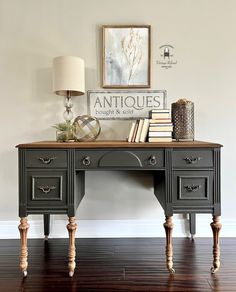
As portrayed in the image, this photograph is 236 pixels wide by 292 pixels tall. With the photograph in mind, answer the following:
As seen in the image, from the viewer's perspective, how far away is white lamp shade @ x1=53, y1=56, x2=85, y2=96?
1817 millimetres

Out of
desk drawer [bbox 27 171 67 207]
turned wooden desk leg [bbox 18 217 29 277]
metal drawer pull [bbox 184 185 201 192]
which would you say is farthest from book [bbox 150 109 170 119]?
turned wooden desk leg [bbox 18 217 29 277]

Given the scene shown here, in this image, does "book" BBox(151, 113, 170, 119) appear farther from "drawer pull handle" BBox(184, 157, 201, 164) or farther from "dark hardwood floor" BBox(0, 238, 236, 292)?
"dark hardwood floor" BBox(0, 238, 236, 292)

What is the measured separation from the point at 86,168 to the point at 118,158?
0.68ft

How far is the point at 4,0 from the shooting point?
2074 millimetres

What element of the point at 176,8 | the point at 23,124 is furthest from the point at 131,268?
the point at 176,8

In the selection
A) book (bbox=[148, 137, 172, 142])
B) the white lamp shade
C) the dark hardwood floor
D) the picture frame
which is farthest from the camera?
the picture frame

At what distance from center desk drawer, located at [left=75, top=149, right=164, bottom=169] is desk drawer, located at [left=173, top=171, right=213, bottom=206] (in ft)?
0.61

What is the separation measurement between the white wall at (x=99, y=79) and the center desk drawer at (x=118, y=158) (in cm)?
58

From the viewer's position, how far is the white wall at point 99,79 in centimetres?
208

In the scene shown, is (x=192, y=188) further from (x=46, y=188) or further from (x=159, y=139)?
(x=46, y=188)

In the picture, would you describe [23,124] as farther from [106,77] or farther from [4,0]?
[4,0]

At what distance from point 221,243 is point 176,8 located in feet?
6.49

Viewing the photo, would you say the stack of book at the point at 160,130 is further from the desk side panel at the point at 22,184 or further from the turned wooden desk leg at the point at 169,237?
the desk side panel at the point at 22,184

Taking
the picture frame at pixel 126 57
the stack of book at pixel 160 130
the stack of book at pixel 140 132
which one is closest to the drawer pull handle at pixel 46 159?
the stack of book at pixel 140 132
